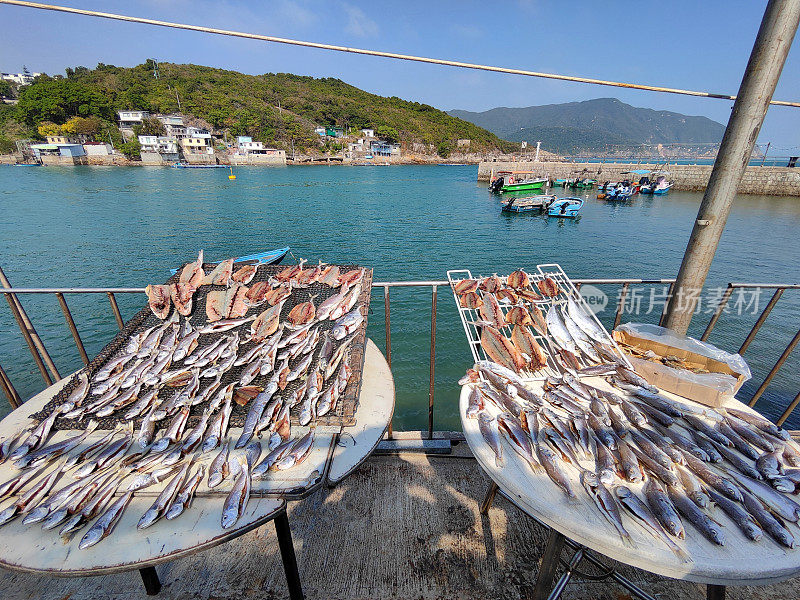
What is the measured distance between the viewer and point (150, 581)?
89.8 inches

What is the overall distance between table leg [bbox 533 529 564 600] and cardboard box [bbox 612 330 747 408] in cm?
149

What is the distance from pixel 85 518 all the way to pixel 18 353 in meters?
15.1

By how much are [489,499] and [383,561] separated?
3.19 feet

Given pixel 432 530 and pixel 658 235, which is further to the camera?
pixel 658 235

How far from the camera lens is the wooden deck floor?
92.3 inches

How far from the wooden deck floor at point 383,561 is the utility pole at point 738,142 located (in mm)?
2296

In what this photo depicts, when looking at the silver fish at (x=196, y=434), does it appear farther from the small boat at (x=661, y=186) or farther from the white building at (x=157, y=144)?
the white building at (x=157, y=144)

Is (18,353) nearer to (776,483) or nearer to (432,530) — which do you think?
(432,530)

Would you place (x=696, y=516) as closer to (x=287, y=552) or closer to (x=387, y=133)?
(x=287, y=552)

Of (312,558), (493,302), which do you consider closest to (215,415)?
(312,558)

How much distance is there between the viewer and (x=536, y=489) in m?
1.66

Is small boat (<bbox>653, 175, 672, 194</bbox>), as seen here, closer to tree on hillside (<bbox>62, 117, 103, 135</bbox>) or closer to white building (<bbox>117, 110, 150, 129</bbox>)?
white building (<bbox>117, 110, 150, 129</bbox>)

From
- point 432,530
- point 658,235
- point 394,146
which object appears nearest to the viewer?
point 432,530

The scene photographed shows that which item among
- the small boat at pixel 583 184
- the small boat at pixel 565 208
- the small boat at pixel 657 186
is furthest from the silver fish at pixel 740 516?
the small boat at pixel 583 184
